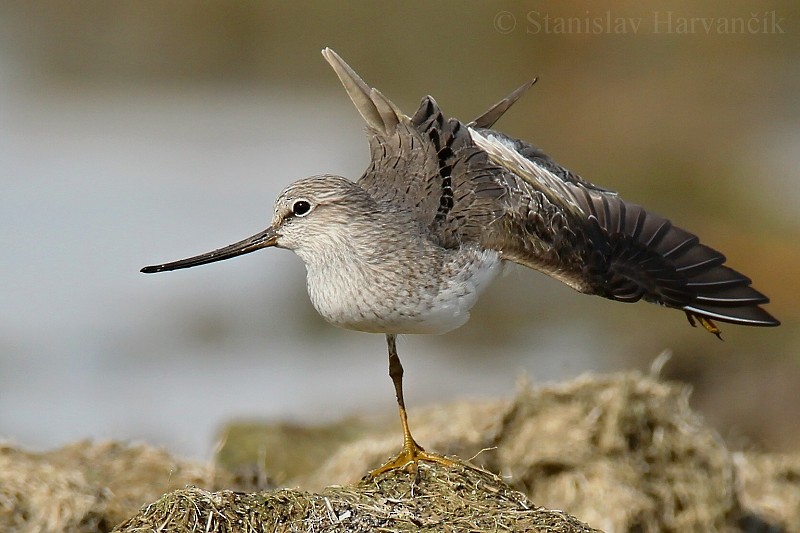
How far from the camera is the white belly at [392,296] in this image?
688 cm

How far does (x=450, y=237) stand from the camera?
7320 mm

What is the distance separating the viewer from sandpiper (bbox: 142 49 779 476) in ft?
22.9

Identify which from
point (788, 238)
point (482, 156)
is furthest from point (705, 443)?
point (788, 238)

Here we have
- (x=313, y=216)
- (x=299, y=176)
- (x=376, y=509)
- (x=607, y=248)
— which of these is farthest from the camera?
(x=299, y=176)

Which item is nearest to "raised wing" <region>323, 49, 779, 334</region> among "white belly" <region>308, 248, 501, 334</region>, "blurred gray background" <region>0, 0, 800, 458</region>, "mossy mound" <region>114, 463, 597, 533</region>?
"white belly" <region>308, 248, 501, 334</region>

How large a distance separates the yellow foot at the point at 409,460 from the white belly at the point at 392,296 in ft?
2.27

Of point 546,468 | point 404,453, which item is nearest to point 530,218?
point 404,453

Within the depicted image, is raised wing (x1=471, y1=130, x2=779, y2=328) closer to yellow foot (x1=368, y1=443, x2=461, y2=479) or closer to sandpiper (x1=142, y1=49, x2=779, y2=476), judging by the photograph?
sandpiper (x1=142, y1=49, x2=779, y2=476)

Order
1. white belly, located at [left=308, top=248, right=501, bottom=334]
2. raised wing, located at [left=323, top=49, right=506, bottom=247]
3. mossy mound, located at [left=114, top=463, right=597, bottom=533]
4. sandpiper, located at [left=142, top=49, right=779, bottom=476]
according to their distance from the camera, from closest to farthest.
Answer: mossy mound, located at [left=114, top=463, right=597, bottom=533], white belly, located at [left=308, top=248, right=501, bottom=334], sandpiper, located at [left=142, top=49, right=779, bottom=476], raised wing, located at [left=323, top=49, right=506, bottom=247]

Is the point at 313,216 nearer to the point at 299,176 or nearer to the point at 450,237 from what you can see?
the point at 450,237

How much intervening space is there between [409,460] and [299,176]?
1082 centimetres

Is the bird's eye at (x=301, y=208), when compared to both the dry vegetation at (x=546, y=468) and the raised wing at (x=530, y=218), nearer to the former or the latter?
the raised wing at (x=530, y=218)

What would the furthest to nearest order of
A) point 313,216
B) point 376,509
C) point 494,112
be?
point 494,112
point 313,216
point 376,509

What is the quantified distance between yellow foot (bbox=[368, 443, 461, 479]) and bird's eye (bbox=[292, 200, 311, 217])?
1.42m
